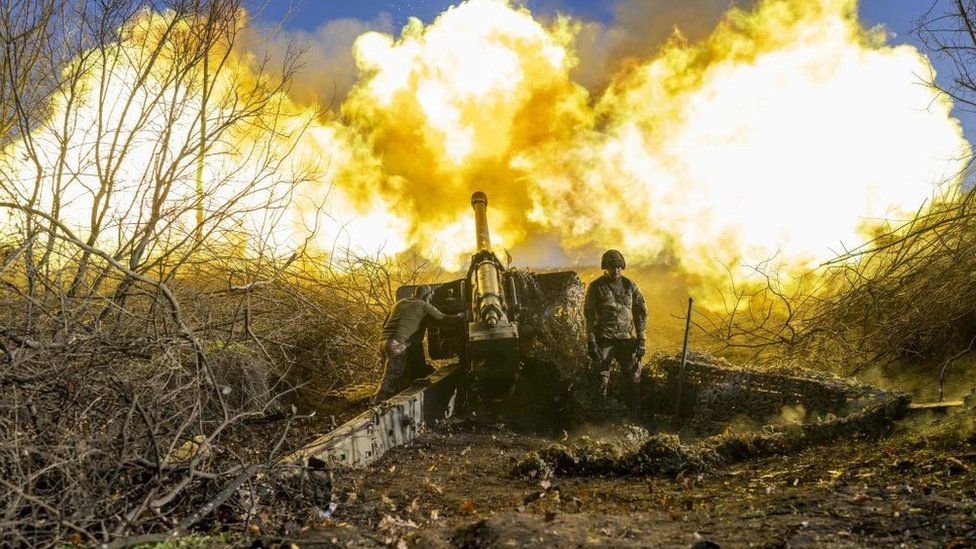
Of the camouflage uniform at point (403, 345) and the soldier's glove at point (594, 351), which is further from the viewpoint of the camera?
the soldier's glove at point (594, 351)

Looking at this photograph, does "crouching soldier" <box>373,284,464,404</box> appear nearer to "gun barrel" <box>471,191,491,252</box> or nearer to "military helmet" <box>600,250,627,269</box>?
"gun barrel" <box>471,191,491,252</box>

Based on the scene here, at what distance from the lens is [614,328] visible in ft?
31.6

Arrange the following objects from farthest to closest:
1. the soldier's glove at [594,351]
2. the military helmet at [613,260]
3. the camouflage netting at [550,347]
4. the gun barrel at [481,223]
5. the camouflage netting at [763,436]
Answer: the gun barrel at [481,223] → the camouflage netting at [550,347] → the military helmet at [613,260] → the soldier's glove at [594,351] → the camouflage netting at [763,436]

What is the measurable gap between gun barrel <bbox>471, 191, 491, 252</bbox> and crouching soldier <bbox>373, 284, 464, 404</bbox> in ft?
5.49

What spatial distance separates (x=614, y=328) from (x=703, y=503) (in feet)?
16.0

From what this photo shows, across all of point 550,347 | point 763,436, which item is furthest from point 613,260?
point 763,436

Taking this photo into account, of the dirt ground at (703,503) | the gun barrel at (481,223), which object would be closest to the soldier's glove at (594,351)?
the gun barrel at (481,223)

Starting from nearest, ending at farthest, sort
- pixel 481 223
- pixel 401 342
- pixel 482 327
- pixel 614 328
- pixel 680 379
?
1. pixel 680 379
2. pixel 482 327
3. pixel 401 342
4. pixel 614 328
5. pixel 481 223

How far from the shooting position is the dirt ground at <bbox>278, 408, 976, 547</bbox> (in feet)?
12.7

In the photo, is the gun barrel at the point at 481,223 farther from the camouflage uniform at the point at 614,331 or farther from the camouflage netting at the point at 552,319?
the camouflage uniform at the point at 614,331

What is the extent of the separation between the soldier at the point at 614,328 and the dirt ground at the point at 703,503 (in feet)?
10.6

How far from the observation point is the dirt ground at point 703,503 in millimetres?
3859

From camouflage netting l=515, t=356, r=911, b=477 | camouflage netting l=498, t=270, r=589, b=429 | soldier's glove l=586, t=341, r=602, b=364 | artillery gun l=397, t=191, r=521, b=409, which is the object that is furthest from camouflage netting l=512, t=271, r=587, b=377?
camouflage netting l=515, t=356, r=911, b=477

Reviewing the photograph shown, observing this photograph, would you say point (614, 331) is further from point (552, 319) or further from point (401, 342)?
point (401, 342)
